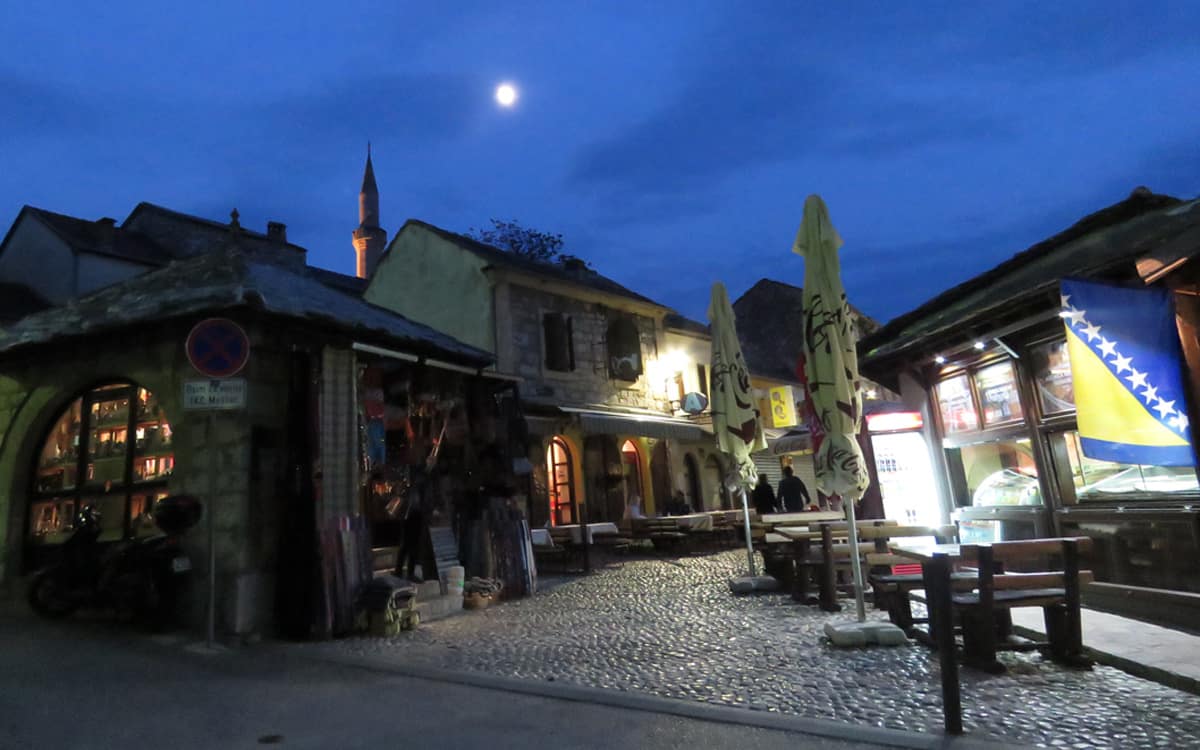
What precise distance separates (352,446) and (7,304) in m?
15.3

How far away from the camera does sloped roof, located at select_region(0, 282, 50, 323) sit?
52.3 ft

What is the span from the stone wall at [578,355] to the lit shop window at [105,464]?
9042mm

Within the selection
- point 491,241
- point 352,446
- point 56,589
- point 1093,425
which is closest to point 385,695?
point 352,446

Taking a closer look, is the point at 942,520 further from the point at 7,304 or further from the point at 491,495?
the point at 7,304

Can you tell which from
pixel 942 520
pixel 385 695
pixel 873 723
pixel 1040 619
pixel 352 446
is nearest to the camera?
pixel 873 723

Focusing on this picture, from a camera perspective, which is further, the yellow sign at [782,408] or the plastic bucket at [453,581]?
the yellow sign at [782,408]

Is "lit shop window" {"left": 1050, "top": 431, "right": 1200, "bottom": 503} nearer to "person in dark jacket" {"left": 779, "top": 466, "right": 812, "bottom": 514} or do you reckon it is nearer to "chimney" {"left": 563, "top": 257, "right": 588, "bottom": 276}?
"person in dark jacket" {"left": 779, "top": 466, "right": 812, "bottom": 514}

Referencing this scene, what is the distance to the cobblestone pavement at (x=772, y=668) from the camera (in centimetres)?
354

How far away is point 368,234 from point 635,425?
31871 millimetres

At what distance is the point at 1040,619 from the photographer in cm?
580

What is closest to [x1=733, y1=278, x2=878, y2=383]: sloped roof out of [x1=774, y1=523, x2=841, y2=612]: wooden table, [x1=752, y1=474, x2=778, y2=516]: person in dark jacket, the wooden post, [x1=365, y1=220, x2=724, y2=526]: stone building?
[x1=365, y1=220, x2=724, y2=526]: stone building

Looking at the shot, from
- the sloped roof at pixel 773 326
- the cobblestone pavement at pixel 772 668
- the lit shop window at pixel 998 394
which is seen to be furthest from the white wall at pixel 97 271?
the sloped roof at pixel 773 326

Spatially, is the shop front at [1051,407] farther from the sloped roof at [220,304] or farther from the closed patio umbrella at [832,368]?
the sloped roof at [220,304]

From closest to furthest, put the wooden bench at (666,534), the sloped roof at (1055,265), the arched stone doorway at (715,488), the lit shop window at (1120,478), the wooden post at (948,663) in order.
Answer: the wooden post at (948,663), the lit shop window at (1120,478), the sloped roof at (1055,265), the wooden bench at (666,534), the arched stone doorway at (715,488)
